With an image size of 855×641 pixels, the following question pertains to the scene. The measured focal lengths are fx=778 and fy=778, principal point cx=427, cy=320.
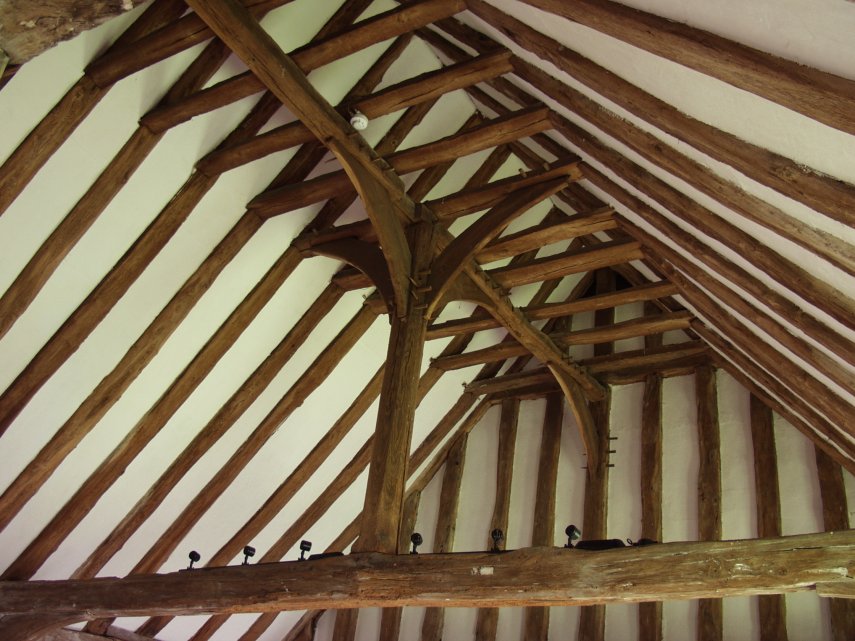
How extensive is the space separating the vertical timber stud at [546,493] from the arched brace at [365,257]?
2631 millimetres

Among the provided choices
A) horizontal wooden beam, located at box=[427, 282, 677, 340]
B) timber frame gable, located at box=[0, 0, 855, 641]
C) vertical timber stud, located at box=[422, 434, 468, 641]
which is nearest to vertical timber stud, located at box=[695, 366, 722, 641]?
timber frame gable, located at box=[0, 0, 855, 641]

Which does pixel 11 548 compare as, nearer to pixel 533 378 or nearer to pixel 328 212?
Result: pixel 328 212

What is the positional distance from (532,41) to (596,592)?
8.08ft

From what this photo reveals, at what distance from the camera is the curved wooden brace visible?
464 cm

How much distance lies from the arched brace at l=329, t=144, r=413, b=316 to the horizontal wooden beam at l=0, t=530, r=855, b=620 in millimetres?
1532

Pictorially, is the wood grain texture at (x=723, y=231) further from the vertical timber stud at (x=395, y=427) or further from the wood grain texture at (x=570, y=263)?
the vertical timber stud at (x=395, y=427)

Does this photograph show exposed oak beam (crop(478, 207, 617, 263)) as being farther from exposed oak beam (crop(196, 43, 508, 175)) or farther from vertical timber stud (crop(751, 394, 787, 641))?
vertical timber stud (crop(751, 394, 787, 641))

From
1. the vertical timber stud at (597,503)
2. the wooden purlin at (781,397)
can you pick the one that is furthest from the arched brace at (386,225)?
the vertical timber stud at (597,503)

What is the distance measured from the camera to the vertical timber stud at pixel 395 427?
3.81m

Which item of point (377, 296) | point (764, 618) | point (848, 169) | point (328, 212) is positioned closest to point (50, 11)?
point (848, 169)

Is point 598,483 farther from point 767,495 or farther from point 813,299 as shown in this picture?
point 813,299

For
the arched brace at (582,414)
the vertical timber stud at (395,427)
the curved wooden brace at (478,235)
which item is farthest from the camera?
the arched brace at (582,414)

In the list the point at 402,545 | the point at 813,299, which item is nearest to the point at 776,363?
the point at 813,299

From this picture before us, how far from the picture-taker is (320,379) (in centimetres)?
582
